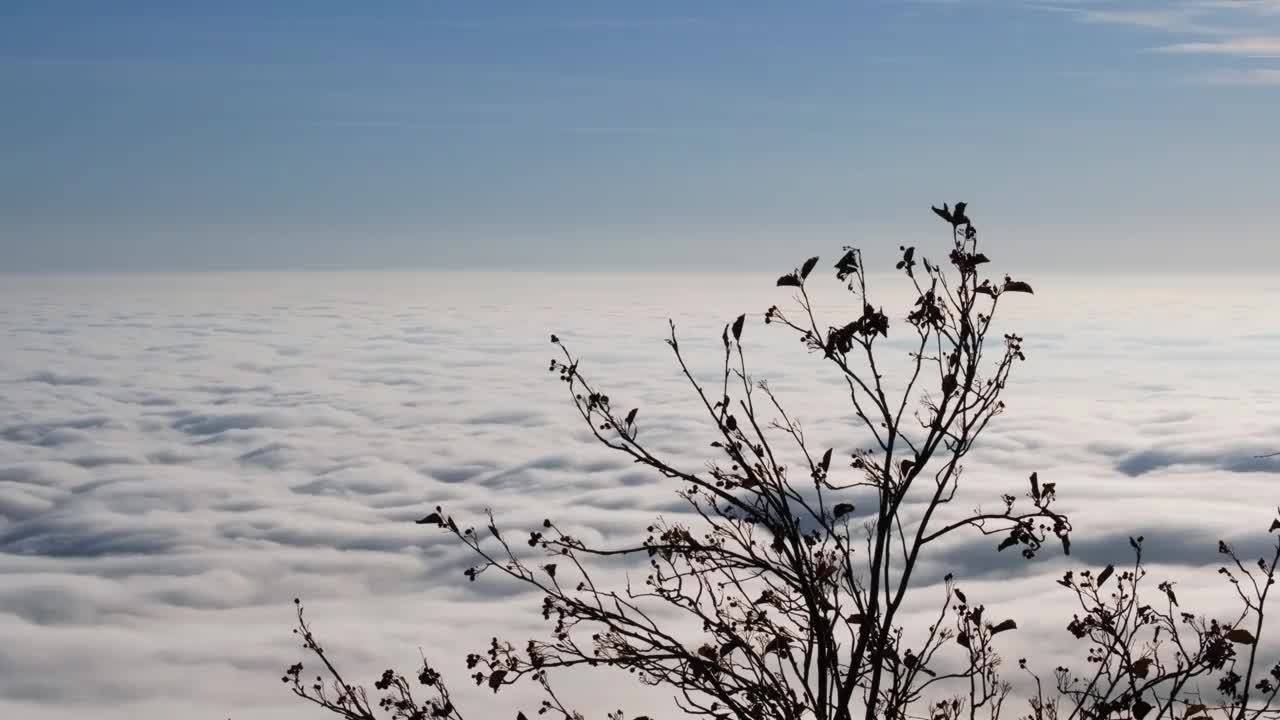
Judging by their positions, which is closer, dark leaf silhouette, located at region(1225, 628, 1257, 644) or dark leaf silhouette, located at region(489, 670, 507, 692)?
dark leaf silhouette, located at region(1225, 628, 1257, 644)

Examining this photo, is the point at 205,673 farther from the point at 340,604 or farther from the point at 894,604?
the point at 894,604

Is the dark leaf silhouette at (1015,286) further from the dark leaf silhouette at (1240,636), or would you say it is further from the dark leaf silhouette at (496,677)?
the dark leaf silhouette at (496,677)

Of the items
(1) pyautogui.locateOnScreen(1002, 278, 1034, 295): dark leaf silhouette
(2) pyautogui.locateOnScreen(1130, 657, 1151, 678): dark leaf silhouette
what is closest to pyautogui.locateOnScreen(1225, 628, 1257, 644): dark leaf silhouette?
(2) pyautogui.locateOnScreen(1130, 657, 1151, 678): dark leaf silhouette

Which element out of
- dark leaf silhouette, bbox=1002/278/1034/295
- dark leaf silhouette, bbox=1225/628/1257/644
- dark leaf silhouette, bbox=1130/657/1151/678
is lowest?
dark leaf silhouette, bbox=1130/657/1151/678

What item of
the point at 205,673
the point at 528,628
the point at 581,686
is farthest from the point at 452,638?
the point at 205,673

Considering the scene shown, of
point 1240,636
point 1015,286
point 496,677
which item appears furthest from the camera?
point 496,677

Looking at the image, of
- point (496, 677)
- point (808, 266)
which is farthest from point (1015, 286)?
point (496, 677)

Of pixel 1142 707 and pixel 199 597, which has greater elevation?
pixel 199 597

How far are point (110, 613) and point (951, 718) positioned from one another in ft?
635

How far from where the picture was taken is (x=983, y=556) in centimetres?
15488

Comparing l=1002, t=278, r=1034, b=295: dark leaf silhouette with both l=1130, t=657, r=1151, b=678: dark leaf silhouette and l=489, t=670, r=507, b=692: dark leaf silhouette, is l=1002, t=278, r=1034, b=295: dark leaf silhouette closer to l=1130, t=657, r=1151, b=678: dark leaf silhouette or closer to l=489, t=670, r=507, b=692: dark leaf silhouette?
l=1130, t=657, r=1151, b=678: dark leaf silhouette

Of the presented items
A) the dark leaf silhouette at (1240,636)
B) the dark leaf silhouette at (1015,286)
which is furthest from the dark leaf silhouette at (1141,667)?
the dark leaf silhouette at (1015,286)

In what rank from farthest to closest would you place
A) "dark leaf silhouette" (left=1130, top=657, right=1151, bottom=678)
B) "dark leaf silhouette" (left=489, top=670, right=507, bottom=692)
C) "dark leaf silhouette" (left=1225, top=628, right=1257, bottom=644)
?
"dark leaf silhouette" (left=489, top=670, right=507, bottom=692) < "dark leaf silhouette" (left=1130, top=657, right=1151, bottom=678) < "dark leaf silhouette" (left=1225, top=628, right=1257, bottom=644)

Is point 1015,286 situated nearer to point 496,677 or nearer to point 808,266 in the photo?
point 808,266
